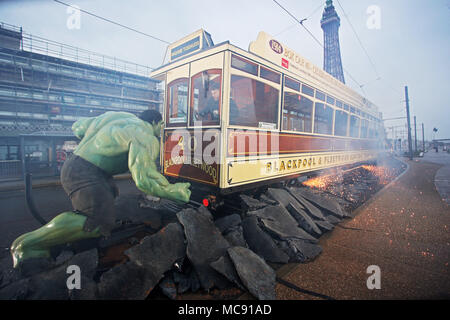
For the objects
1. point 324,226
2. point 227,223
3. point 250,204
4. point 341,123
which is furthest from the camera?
point 341,123

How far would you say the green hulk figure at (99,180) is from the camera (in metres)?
2.03

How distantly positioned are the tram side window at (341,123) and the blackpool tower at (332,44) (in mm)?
40083

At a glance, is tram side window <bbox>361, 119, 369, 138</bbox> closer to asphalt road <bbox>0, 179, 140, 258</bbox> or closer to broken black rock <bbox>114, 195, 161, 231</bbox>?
broken black rock <bbox>114, 195, 161, 231</bbox>

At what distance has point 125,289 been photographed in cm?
181

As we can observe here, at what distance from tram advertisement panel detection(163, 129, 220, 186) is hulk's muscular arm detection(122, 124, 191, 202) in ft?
3.76

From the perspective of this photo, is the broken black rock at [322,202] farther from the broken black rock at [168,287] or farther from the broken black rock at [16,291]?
the broken black rock at [16,291]

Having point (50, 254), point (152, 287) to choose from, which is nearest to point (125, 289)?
point (152, 287)

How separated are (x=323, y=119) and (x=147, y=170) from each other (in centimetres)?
581

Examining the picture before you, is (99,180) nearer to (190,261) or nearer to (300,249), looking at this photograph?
(190,261)

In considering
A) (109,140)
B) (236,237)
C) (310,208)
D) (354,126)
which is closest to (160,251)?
(236,237)

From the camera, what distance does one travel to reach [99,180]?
232cm
